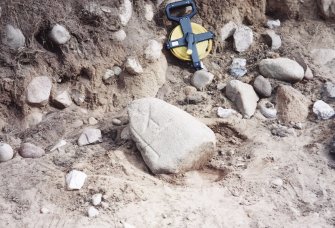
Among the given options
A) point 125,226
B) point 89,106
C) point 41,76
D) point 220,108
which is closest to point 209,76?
point 220,108

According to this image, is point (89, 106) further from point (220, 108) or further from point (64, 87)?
point (220, 108)

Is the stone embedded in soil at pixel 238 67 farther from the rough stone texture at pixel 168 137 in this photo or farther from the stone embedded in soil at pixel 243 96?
the rough stone texture at pixel 168 137

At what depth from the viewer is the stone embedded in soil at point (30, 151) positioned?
3145 mm

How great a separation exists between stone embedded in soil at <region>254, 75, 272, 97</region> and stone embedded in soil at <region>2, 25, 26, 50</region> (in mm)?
1577

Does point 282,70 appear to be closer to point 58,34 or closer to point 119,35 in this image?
point 119,35

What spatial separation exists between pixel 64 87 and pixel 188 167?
103 cm

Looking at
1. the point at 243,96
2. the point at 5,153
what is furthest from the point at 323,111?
the point at 5,153

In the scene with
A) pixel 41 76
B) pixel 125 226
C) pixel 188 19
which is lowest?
pixel 125 226

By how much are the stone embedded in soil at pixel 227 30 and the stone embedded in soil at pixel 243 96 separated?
18.8 inches

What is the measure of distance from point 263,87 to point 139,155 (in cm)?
107

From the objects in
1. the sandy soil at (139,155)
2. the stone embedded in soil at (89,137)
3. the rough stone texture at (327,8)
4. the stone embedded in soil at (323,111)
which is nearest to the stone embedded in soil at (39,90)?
the sandy soil at (139,155)

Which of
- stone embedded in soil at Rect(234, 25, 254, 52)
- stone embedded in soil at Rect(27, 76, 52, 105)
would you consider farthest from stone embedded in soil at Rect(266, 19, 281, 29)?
stone embedded in soil at Rect(27, 76, 52, 105)

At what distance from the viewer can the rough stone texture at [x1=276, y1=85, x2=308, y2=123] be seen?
3.54 m

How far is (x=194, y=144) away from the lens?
3.05m
